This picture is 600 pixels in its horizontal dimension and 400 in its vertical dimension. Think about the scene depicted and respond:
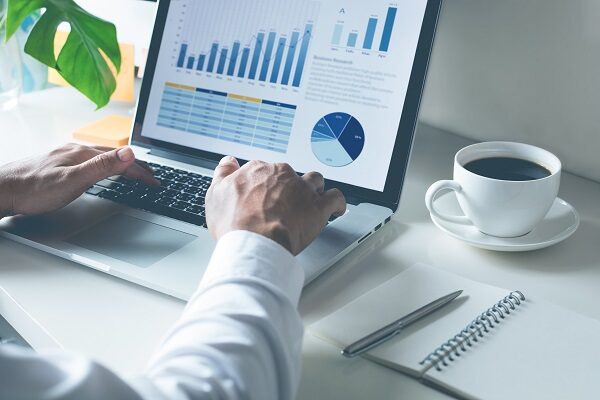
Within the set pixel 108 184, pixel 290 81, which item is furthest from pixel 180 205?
pixel 290 81

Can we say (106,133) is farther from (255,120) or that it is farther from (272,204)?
(272,204)

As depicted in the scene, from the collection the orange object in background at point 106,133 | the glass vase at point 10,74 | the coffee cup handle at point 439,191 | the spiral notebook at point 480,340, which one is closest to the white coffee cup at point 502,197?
the coffee cup handle at point 439,191

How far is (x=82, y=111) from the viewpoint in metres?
1.32

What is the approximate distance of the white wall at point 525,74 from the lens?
103 centimetres

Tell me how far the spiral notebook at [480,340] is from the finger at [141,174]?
0.37 metres

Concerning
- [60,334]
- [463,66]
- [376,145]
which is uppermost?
[463,66]

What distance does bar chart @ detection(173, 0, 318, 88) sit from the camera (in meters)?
1.00

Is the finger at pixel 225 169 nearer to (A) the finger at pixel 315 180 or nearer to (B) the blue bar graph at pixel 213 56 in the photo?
(A) the finger at pixel 315 180

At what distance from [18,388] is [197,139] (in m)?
0.64

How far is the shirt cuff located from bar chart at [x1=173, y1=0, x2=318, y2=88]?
1.28 feet

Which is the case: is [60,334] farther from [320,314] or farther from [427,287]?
[427,287]

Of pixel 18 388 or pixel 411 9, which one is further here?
pixel 411 9

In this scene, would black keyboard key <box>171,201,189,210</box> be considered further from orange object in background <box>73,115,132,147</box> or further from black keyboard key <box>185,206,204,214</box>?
orange object in background <box>73,115,132,147</box>

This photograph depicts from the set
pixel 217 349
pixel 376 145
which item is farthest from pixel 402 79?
pixel 217 349
